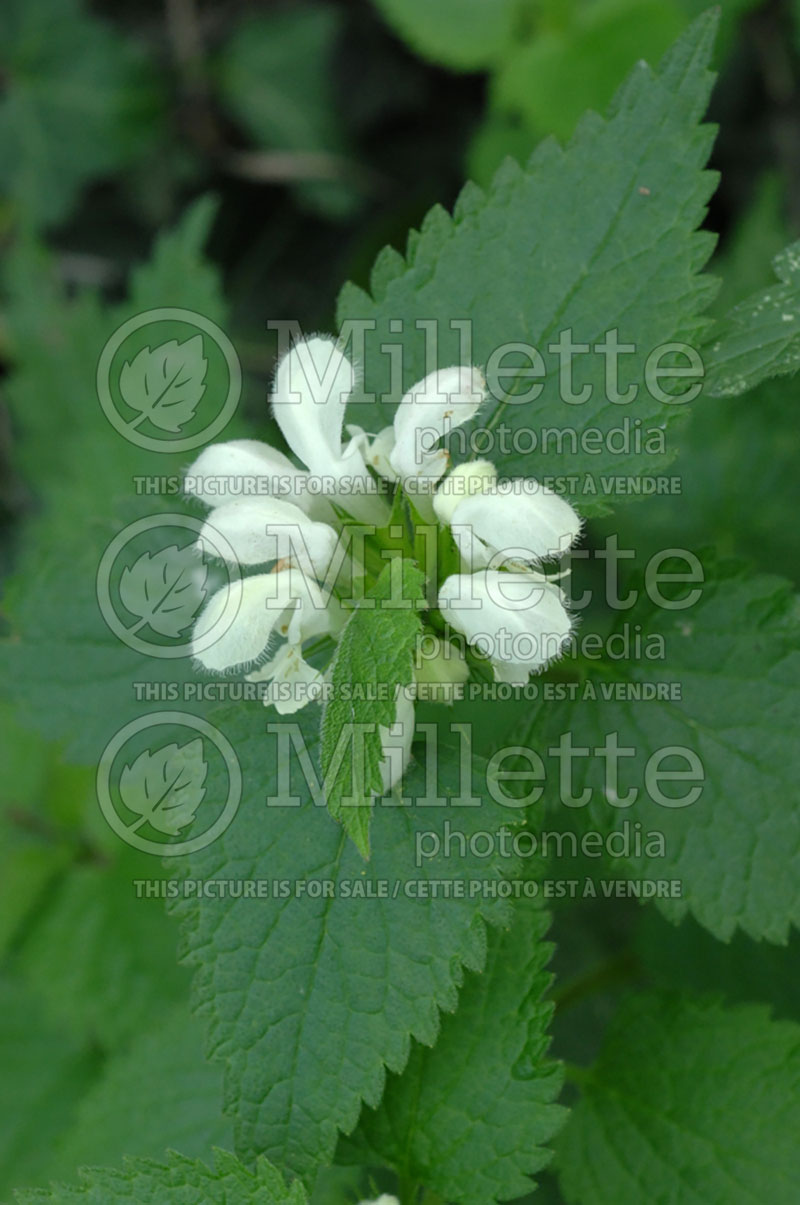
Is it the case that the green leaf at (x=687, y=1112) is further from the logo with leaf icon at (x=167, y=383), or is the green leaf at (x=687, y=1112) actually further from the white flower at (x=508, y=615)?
the logo with leaf icon at (x=167, y=383)

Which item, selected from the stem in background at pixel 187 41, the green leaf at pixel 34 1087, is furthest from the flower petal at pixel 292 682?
the stem in background at pixel 187 41

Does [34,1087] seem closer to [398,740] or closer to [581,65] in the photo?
[398,740]

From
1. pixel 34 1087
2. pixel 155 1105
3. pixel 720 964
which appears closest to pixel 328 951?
pixel 155 1105

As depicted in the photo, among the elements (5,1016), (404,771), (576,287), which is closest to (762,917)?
(404,771)

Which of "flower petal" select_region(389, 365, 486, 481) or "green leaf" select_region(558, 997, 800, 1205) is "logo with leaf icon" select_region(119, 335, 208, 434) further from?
"green leaf" select_region(558, 997, 800, 1205)

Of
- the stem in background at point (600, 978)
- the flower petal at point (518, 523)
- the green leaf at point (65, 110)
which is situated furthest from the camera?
the green leaf at point (65, 110)

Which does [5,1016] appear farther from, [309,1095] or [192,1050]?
[309,1095]
